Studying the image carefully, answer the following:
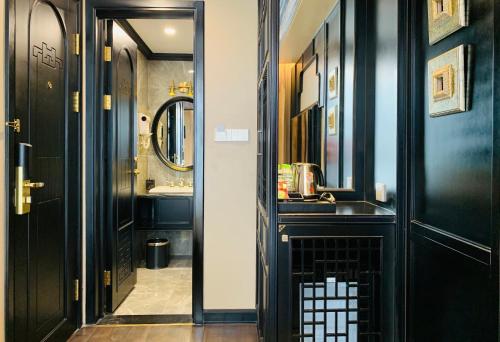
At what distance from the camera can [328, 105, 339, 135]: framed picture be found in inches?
91.3

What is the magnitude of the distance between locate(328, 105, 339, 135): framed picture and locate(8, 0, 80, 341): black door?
1667mm

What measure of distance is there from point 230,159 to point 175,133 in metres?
2.24

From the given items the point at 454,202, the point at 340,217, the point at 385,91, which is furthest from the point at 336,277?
the point at 385,91

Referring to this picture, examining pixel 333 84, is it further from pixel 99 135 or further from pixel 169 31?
pixel 169 31

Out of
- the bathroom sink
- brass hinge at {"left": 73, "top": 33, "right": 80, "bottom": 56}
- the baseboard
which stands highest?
brass hinge at {"left": 73, "top": 33, "right": 80, "bottom": 56}

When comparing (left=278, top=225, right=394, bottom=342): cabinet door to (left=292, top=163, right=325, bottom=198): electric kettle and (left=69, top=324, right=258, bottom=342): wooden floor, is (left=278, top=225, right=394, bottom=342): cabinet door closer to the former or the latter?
(left=292, top=163, right=325, bottom=198): electric kettle

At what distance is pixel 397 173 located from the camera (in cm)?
179

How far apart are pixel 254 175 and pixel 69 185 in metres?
1.27

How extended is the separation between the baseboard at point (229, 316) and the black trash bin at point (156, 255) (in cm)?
169

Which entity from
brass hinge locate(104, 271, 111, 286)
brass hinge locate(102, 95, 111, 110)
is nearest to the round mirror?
brass hinge locate(102, 95, 111, 110)

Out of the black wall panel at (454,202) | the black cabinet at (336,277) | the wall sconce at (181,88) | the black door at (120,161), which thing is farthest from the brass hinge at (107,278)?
the wall sconce at (181,88)

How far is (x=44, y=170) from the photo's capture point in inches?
87.0

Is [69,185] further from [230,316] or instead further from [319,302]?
[319,302]

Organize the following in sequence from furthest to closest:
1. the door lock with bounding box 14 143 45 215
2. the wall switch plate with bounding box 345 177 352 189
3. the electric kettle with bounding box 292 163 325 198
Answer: the wall switch plate with bounding box 345 177 352 189, the electric kettle with bounding box 292 163 325 198, the door lock with bounding box 14 143 45 215
